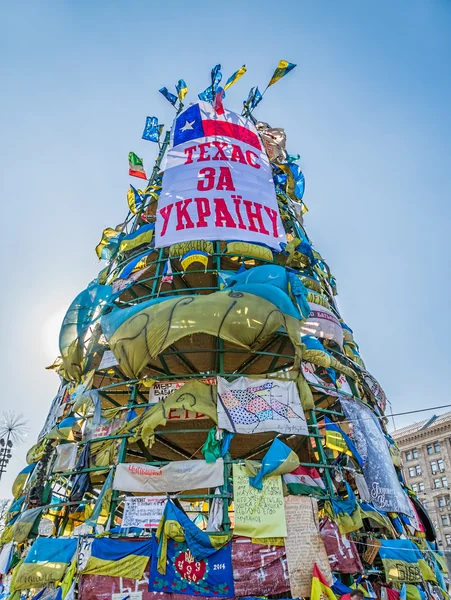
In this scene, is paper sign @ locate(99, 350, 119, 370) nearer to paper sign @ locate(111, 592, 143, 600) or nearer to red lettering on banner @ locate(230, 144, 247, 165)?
paper sign @ locate(111, 592, 143, 600)

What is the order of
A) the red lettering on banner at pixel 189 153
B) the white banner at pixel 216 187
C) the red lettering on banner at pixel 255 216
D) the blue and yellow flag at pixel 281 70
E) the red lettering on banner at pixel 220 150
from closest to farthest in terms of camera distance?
1. the white banner at pixel 216 187
2. the red lettering on banner at pixel 255 216
3. the red lettering on banner at pixel 220 150
4. the red lettering on banner at pixel 189 153
5. the blue and yellow flag at pixel 281 70

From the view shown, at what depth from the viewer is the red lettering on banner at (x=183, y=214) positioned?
17766 millimetres

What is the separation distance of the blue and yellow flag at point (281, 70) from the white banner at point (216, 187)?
495 cm

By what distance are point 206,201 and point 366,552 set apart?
14.1 metres

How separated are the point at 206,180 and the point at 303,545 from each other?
1467cm

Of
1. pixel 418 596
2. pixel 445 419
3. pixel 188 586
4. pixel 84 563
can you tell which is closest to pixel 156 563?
pixel 188 586

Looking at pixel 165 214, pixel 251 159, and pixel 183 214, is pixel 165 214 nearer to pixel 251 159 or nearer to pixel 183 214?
pixel 183 214

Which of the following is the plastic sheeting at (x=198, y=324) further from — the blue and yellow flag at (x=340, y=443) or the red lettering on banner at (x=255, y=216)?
the red lettering on banner at (x=255, y=216)

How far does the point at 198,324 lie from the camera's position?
12.6 m

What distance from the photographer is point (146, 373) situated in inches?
635

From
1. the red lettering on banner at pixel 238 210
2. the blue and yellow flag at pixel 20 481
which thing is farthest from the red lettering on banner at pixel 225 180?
the blue and yellow flag at pixel 20 481

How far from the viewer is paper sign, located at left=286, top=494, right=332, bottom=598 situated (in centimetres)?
993

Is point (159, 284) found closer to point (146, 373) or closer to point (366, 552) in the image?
point (146, 373)

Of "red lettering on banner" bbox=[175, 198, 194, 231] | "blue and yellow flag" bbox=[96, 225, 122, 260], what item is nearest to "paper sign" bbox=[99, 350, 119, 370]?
"red lettering on banner" bbox=[175, 198, 194, 231]
